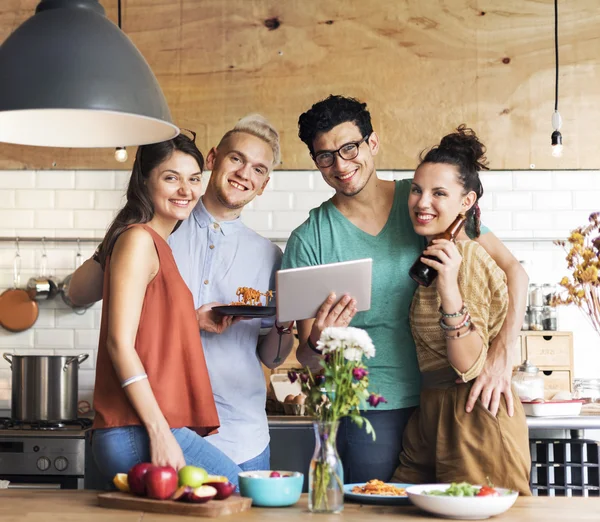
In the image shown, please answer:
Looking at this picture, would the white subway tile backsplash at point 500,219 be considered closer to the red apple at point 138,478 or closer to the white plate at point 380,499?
the white plate at point 380,499

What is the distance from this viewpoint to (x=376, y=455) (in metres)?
2.81

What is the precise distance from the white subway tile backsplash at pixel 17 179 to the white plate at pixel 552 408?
10.3 ft

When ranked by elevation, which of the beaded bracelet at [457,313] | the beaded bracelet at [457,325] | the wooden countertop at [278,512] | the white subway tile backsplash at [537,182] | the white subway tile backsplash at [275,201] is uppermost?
the white subway tile backsplash at [537,182]

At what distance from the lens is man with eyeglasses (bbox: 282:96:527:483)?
2.82 meters

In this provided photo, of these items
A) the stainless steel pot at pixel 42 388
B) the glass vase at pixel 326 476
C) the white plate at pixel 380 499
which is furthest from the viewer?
the stainless steel pot at pixel 42 388

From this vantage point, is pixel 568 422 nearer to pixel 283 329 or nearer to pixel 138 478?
pixel 283 329

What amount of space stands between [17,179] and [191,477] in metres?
3.60

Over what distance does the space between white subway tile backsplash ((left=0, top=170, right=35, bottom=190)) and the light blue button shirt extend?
8.14 feet

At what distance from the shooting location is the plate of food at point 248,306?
2.84 m

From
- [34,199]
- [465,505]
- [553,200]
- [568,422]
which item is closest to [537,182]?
[553,200]

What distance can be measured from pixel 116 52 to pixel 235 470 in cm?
123

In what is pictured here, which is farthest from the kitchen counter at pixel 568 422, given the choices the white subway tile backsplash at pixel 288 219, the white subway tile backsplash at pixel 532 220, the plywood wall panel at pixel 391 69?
the white subway tile backsplash at pixel 288 219

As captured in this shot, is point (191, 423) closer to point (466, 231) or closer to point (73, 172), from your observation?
point (466, 231)

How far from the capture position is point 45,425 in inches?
175
